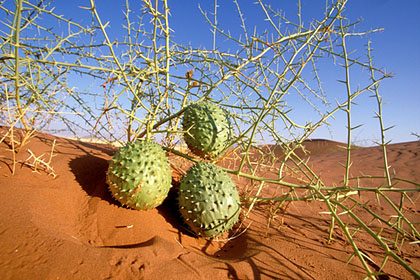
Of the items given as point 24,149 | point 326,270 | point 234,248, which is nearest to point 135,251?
point 234,248

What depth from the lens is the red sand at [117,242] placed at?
115 centimetres

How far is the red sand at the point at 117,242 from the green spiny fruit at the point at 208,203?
173mm

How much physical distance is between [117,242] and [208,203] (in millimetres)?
642

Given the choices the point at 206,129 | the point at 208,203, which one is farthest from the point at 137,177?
the point at 206,129

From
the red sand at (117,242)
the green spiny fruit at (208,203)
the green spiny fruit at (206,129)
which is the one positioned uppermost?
the green spiny fruit at (206,129)

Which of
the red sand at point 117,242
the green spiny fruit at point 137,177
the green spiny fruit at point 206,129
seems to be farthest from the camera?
the green spiny fruit at point 206,129

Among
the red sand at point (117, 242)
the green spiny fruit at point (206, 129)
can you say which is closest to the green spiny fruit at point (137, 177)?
the red sand at point (117, 242)

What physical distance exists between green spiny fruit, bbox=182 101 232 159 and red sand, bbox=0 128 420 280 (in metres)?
0.57

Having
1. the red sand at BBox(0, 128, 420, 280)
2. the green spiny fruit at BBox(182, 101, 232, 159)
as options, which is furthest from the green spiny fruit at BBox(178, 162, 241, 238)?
the green spiny fruit at BBox(182, 101, 232, 159)

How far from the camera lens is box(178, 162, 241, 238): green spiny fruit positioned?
1.73 meters

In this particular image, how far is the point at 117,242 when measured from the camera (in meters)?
1.54

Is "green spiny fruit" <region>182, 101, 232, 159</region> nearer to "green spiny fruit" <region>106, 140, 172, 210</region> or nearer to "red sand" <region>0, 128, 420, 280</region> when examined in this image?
"green spiny fruit" <region>106, 140, 172, 210</region>

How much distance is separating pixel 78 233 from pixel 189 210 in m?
0.72

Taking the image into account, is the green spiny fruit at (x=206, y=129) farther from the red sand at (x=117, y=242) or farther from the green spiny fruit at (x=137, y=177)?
the red sand at (x=117, y=242)
